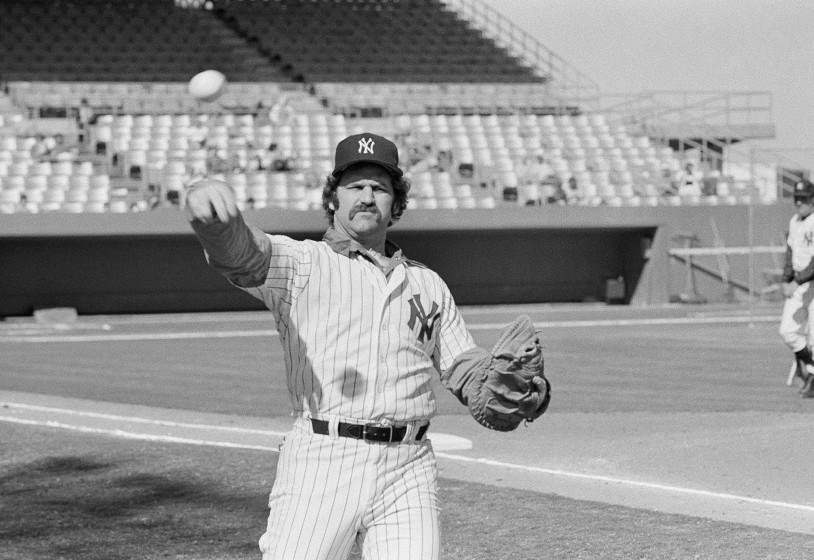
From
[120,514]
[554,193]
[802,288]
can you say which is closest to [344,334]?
[120,514]

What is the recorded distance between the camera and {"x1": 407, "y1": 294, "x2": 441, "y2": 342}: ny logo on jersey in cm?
401

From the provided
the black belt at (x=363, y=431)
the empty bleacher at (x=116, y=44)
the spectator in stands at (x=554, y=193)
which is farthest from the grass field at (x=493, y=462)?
the empty bleacher at (x=116, y=44)

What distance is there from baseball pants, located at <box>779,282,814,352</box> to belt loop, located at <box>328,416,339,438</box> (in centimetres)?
925

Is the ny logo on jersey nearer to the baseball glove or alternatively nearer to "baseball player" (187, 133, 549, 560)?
"baseball player" (187, 133, 549, 560)

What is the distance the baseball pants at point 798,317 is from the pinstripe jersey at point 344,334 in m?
9.09

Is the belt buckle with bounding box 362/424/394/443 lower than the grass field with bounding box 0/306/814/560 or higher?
higher

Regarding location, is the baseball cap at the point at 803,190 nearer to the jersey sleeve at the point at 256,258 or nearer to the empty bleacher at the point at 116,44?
the jersey sleeve at the point at 256,258

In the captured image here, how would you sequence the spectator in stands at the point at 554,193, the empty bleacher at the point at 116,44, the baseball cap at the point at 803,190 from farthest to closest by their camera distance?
the empty bleacher at the point at 116,44
the spectator in stands at the point at 554,193
the baseball cap at the point at 803,190

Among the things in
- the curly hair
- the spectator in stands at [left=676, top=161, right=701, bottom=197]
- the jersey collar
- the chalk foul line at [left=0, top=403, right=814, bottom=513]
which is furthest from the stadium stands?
the jersey collar

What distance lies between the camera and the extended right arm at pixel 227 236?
3.30m

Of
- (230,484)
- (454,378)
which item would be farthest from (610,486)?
(454,378)

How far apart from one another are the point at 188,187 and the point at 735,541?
4.29 meters

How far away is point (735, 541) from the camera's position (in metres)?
6.68

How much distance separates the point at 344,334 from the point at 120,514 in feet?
13.9
